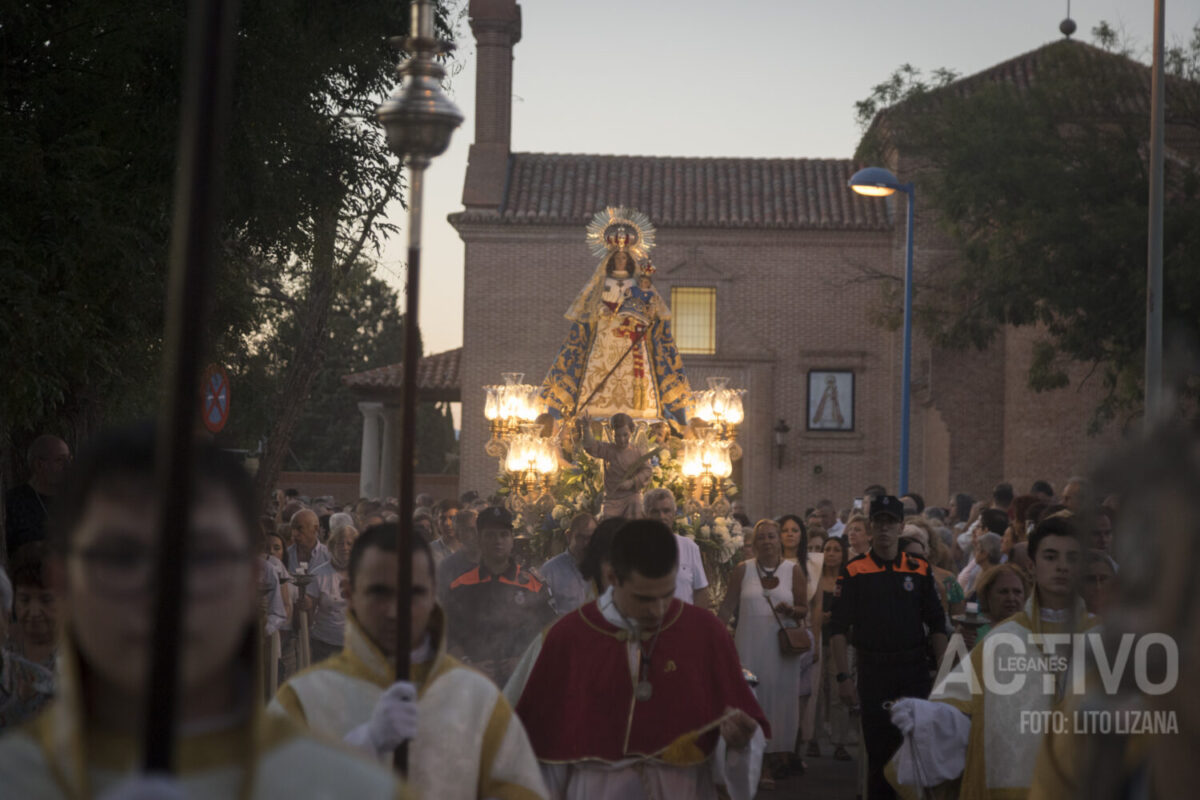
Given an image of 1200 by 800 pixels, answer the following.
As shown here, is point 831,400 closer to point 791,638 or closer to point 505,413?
point 505,413

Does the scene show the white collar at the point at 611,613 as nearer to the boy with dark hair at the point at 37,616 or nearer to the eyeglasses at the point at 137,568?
the boy with dark hair at the point at 37,616

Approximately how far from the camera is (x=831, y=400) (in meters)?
37.8

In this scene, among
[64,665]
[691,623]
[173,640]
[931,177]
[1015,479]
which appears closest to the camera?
[173,640]

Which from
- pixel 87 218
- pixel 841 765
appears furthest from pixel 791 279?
Result: pixel 87 218

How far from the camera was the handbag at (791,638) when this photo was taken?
1138 cm

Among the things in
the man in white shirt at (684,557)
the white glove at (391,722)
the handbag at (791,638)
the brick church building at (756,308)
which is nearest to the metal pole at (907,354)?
the brick church building at (756,308)

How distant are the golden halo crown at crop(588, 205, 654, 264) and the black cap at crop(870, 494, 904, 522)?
8.12m

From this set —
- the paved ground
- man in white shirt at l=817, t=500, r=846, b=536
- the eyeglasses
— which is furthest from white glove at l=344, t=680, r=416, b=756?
man in white shirt at l=817, t=500, r=846, b=536

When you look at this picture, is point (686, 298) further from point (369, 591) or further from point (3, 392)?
point (369, 591)

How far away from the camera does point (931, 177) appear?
30406 millimetres

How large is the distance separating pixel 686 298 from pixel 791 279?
263 cm

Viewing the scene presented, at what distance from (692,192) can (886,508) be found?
29.9 meters

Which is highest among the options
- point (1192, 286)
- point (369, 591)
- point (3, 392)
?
point (1192, 286)

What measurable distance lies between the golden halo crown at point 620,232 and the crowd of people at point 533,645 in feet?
13.3
